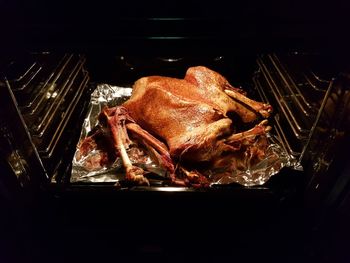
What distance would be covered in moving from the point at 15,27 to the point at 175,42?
1.64 ft

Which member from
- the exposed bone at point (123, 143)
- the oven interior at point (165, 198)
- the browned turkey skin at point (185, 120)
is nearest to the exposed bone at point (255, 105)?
the browned turkey skin at point (185, 120)

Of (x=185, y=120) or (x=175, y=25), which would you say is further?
(x=185, y=120)

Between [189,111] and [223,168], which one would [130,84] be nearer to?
[189,111]

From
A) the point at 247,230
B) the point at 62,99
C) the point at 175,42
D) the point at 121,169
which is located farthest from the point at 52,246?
the point at 175,42

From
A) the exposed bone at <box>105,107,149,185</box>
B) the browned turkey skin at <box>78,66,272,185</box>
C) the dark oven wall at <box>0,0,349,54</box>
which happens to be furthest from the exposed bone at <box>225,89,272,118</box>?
the dark oven wall at <box>0,0,349,54</box>

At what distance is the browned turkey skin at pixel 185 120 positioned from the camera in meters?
1.53

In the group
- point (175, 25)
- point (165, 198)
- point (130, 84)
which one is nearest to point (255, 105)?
point (165, 198)

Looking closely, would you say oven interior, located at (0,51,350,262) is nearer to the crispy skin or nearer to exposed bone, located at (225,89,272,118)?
exposed bone, located at (225,89,272,118)

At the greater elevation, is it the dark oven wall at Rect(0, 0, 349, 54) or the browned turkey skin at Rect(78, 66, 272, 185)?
the dark oven wall at Rect(0, 0, 349, 54)

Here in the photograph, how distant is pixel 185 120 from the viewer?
5.39ft

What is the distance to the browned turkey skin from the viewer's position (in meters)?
1.53

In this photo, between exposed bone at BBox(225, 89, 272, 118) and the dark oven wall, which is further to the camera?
exposed bone at BBox(225, 89, 272, 118)

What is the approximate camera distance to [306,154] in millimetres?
1600

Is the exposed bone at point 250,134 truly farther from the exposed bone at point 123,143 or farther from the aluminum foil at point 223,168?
the exposed bone at point 123,143
